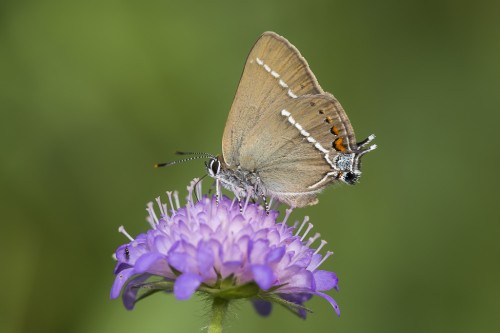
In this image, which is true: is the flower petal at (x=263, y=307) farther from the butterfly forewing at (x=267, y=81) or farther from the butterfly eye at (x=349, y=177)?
the butterfly forewing at (x=267, y=81)

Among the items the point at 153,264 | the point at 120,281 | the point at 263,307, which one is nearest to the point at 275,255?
the point at 153,264

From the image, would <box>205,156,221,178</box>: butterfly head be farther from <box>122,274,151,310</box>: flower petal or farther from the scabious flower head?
<box>122,274,151,310</box>: flower petal

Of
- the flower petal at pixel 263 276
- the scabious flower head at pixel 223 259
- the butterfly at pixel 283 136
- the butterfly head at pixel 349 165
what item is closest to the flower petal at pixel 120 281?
the scabious flower head at pixel 223 259
